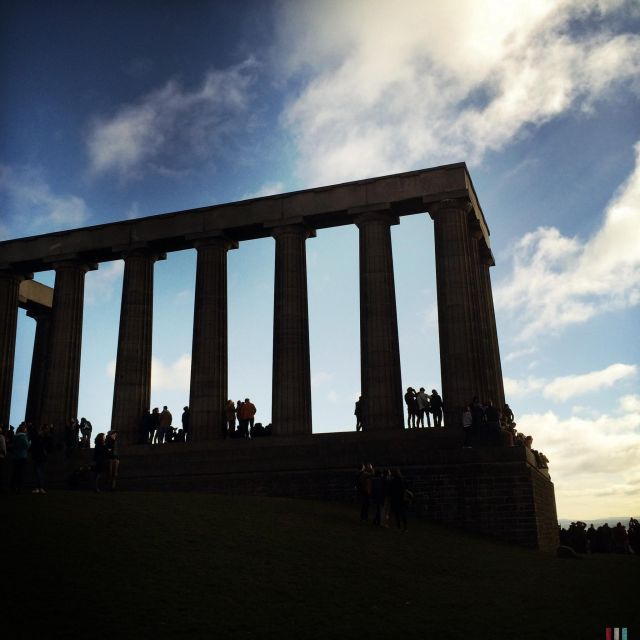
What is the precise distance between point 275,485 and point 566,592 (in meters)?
15.2

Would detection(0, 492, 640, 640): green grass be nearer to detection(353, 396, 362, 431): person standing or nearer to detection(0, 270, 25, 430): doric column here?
detection(353, 396, 362, 431): person standing

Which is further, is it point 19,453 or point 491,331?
point 491,331

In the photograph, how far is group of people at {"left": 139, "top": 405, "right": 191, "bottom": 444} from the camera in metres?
38.1

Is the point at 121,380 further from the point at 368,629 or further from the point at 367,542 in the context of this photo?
the point at 368,629

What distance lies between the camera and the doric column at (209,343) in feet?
126

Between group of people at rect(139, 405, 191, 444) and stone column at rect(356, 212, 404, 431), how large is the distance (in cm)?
1000

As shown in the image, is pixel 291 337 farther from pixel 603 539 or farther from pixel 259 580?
pixel 259 580

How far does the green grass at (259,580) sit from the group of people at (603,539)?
1277 centimetres

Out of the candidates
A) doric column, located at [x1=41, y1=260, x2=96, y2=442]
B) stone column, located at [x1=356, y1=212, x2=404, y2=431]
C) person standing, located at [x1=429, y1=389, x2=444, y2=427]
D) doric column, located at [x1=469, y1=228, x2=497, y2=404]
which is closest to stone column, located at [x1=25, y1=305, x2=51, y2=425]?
doric column, located at [x1=41, y1=260, x2=96, y2=442]

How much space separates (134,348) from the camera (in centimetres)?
4075

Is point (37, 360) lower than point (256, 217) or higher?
lower

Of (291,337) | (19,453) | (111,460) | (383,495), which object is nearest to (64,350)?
(291,337)

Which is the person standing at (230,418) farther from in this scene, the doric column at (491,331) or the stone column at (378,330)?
the doric column at (491,331)

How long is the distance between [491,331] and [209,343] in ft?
54.0
